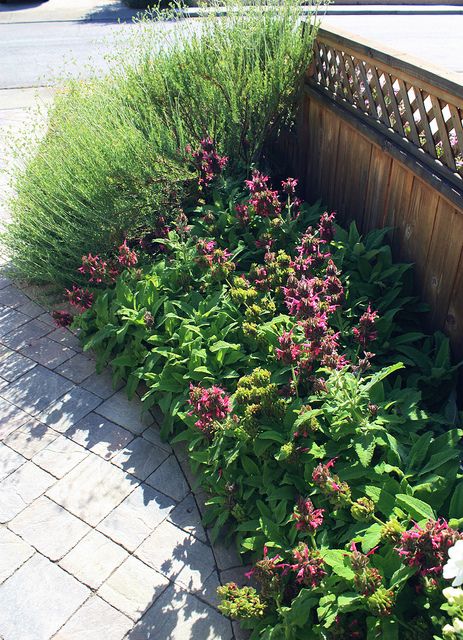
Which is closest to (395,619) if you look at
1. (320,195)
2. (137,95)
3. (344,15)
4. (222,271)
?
(222,271)

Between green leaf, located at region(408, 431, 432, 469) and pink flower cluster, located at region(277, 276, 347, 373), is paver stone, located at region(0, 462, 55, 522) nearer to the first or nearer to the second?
pink flower cluster, located at region(277, 276, 347, 373)

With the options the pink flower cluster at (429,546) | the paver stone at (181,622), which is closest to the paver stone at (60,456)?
the paver stone at (181,622)

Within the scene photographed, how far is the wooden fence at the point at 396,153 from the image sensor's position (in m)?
3.01

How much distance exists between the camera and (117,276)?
4.00 m

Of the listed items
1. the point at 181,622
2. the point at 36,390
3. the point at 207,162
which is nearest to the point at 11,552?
the point at 181,622

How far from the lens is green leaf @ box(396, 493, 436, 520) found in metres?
2.26

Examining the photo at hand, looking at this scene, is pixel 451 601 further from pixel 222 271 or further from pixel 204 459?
pixel 222 271

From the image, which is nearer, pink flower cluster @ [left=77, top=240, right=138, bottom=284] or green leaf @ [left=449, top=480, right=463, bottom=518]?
green leaf @ [left=449, top=480, right=463, bottom=518]

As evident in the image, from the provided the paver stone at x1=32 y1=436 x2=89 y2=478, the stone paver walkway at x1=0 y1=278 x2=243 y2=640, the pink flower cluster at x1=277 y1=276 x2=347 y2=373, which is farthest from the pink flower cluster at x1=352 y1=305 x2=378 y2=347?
the paver stone at x1=32 y1=436 x2=89 y2=478

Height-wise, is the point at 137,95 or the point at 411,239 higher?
the point at 137,95

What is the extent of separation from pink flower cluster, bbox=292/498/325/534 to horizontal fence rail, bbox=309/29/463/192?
1.72 m

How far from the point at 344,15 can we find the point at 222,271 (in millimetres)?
13683

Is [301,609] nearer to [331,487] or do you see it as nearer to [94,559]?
[331,487]

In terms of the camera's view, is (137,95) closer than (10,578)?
No
